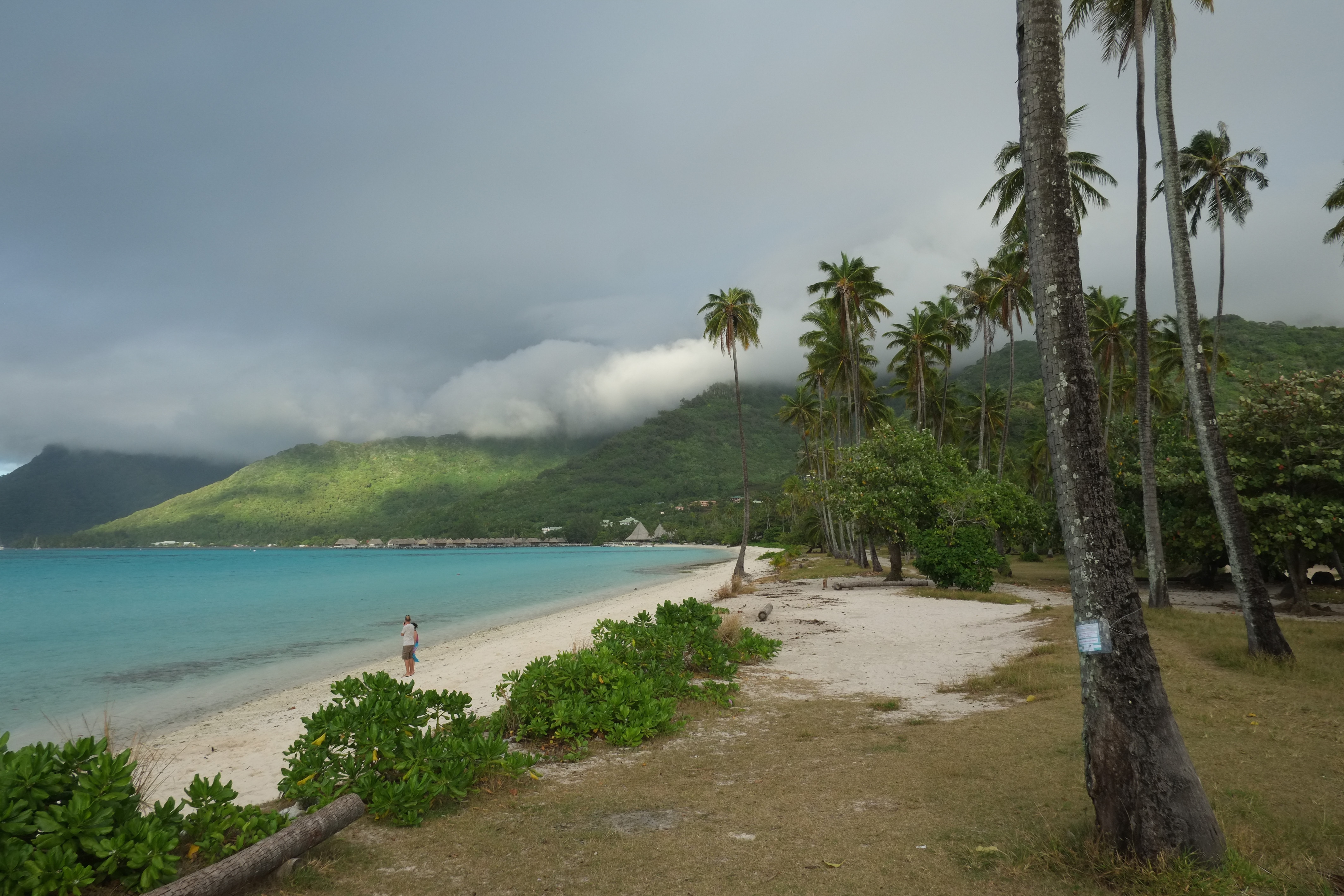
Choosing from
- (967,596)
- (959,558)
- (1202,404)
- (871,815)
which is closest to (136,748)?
(871,815)

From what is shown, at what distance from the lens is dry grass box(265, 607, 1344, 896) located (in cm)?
434

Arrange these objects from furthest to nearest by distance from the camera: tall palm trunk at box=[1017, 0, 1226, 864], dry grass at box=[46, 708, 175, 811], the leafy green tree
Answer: the leafy green tree < dry grass at box=[46, 708, 175, 811] < tall palm trunk at box=[1017, 0, 1226, 864]

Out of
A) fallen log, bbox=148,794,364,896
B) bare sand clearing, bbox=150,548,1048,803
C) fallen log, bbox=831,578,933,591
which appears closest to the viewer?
fallen log, bbox=148,794,364,896

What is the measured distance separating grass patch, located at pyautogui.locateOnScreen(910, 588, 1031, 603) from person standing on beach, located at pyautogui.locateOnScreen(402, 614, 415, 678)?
1565 cm

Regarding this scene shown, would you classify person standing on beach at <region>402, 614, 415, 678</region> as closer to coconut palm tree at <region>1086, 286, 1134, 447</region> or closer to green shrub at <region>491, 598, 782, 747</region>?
green shrub at <region>491, 598, 782, 747</region>

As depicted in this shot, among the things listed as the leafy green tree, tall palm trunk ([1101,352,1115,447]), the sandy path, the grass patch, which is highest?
tall palm trunk ([1101,352,1115,447])

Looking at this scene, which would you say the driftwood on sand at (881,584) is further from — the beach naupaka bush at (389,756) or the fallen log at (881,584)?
the beach naupaka bush at (389,756)

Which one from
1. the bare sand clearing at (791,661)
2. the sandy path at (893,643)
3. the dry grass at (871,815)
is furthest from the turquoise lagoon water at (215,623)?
the dry grass at (871,815)

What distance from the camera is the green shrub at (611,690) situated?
306 inches

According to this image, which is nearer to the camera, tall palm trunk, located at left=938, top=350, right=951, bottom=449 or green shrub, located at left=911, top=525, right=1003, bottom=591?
green shrub, located at left=911, top=525, right=1003, bottom=591

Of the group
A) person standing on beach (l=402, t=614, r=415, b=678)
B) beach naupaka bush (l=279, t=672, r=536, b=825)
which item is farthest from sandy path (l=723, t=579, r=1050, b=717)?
person standing on beach (l=402, t=614, r=415, b=678)

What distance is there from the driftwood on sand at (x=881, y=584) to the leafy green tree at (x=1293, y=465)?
1060 cm

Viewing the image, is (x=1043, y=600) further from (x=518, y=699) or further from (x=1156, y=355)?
(x=1156, y=355)

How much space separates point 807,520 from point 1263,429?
5928 cm
